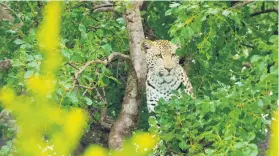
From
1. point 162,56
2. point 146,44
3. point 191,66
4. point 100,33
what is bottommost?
point 191,66

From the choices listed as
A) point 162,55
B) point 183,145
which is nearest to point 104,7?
point 162,55

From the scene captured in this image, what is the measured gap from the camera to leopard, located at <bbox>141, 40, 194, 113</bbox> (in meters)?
5.23

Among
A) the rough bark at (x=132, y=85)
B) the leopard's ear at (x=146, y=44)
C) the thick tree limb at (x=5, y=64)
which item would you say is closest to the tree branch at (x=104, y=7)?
the rough bark at (x=132, y=85)

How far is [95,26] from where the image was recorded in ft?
17.3

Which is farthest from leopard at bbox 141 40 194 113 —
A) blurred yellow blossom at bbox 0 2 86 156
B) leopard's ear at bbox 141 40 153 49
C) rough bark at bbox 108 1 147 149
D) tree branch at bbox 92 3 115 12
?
blurred yellow blossom at bbox 0 2 86 156

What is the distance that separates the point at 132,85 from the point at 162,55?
34cm

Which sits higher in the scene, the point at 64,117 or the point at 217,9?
the point at 64,117

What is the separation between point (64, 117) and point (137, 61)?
12.5 ft

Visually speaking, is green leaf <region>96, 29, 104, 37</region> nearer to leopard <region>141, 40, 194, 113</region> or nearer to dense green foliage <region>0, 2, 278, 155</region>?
dense green foliage <region>0, 2, 278, 155</region>

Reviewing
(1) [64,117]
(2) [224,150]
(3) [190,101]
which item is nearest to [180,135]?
(3) [190,101]

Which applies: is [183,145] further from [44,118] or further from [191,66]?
[44,118]

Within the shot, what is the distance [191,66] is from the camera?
5.59 m

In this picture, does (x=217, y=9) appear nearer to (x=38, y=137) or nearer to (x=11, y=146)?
(x=11, y=146)

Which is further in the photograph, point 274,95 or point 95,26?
point 95,26
